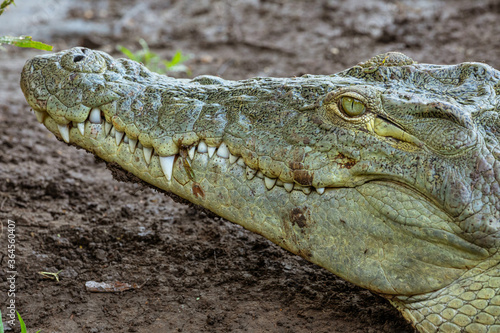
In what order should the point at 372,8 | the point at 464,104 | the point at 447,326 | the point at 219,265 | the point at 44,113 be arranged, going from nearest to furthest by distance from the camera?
the point at 447,326
the point at 464,104
the point at 44,113
the point at 219,265
the point at 372,8

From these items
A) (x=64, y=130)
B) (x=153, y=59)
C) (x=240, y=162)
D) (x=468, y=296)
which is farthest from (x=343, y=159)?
(x=153, y=59)

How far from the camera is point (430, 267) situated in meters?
2.58

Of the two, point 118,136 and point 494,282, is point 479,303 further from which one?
point 118,136

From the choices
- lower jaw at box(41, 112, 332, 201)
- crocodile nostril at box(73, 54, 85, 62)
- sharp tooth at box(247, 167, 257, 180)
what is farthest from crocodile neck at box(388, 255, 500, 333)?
crocodile nostril at box(73, 54, 85, 62)

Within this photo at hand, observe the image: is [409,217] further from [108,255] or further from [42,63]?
[42,63]

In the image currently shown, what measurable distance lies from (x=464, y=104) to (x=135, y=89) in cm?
185

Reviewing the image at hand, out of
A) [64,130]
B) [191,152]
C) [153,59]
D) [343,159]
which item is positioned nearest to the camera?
[343,159]

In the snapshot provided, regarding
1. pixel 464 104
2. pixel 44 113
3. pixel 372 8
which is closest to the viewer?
pixel 464 104

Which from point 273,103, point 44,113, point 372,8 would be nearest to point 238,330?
point 273,103

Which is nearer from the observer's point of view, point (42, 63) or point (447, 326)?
point (447, 326)

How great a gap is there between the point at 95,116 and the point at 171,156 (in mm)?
501

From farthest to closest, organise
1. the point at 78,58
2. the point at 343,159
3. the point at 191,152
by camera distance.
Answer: the point at 78,58 → the point at 191,152 → the point at 343,159

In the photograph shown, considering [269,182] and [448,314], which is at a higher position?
[269,182]

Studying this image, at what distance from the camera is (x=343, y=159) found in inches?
105
